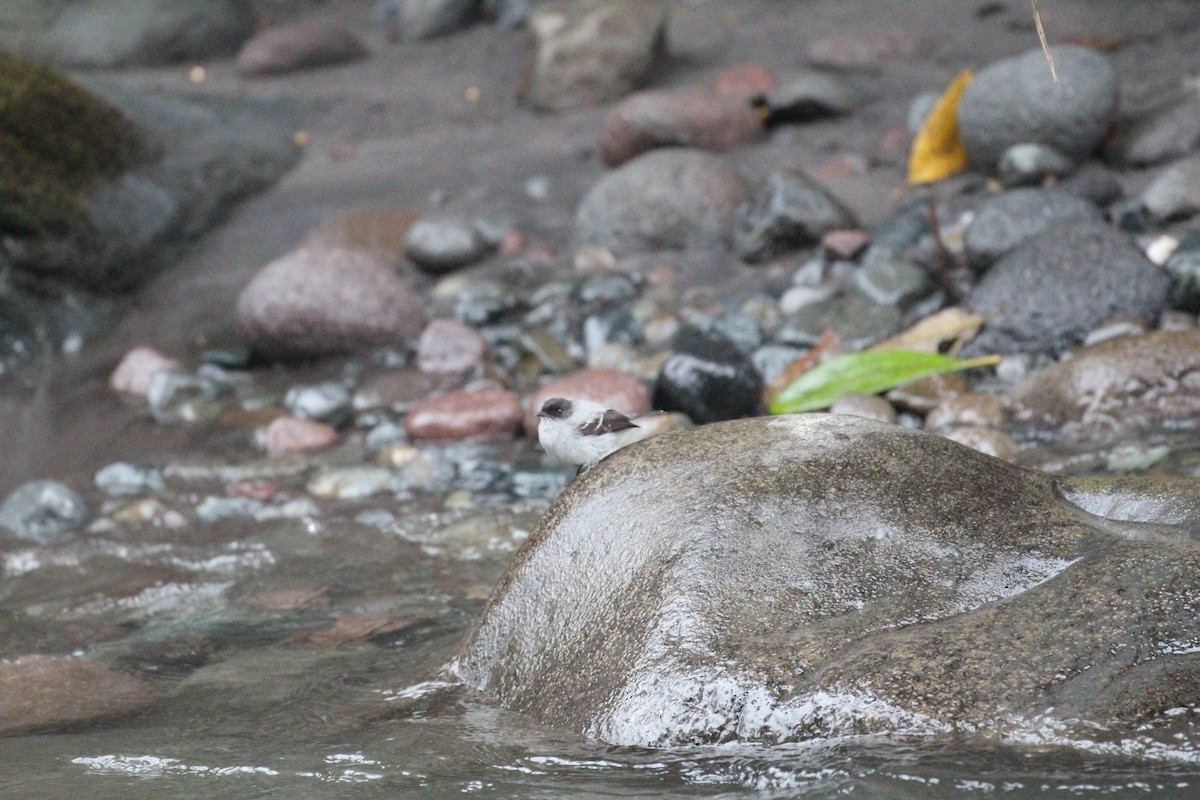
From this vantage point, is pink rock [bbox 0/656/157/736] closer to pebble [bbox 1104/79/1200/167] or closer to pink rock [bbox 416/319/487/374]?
pink rock [bbox 416/319/487/374]

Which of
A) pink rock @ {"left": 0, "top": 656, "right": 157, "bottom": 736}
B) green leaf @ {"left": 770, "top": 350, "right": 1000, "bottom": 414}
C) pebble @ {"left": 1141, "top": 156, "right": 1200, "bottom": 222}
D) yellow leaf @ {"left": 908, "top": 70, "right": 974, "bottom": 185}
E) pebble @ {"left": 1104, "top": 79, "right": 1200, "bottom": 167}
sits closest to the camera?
pink rock @ {"left": 0, "top": 656, "right": 157, "bottom": 736}

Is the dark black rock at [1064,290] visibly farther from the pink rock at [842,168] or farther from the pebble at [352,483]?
the pebble at [352,483]

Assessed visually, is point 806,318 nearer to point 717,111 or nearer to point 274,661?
point 717,111

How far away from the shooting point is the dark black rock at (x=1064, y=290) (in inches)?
256

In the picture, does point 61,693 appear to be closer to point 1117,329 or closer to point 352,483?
point 352,483

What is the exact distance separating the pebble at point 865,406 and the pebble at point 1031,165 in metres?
2.93

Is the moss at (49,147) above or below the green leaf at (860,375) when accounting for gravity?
above

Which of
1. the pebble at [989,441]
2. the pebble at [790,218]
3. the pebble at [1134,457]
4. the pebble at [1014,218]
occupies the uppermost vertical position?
the pebble at [790,218]

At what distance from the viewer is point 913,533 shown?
308cm

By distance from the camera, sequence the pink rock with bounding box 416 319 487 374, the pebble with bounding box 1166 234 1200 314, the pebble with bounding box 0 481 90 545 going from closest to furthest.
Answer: the pebble with bounding box 0 481 90 545
the pebble with bounding box 1166 234 1200 314
the pink rock with bounding box 416 319 487 374

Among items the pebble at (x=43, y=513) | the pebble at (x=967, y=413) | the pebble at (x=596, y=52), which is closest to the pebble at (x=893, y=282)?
the pebble at (x=967, y=413)

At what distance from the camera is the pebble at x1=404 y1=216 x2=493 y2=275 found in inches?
361

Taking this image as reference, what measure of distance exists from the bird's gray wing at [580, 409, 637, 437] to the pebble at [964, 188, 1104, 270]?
4109 mm

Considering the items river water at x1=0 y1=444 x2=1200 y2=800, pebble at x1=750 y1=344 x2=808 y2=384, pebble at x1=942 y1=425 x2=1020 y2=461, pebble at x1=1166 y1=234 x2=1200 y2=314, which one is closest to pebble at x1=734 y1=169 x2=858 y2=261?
pebble at x1=750 y1=344 x2=808 y2=384
